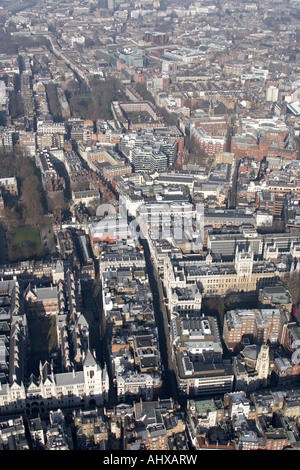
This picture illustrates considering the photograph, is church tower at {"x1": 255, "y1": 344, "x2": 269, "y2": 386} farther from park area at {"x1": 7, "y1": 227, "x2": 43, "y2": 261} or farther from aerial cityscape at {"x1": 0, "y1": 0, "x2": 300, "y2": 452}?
park area at {"x1": 7, "y1": 227, "x2": 43, "y2": 261}

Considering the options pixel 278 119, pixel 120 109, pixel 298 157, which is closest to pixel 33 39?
pixel 120 109

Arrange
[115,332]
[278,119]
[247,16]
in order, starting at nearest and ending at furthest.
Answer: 1. [115,332]
2. [278,119]
3. [247,16]

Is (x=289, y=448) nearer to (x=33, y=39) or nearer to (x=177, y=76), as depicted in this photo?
(x=177, y=76)

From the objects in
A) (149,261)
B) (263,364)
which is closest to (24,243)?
(149,261)

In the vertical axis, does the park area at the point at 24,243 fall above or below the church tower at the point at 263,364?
below

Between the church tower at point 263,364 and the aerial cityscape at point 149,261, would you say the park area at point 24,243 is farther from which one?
the church tower at point 263,364

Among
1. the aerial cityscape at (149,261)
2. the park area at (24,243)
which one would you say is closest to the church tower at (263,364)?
the aerial cityscape at (149,261)

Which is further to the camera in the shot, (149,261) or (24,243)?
(24,243)

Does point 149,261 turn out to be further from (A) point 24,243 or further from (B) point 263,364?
(B) point 263,364
